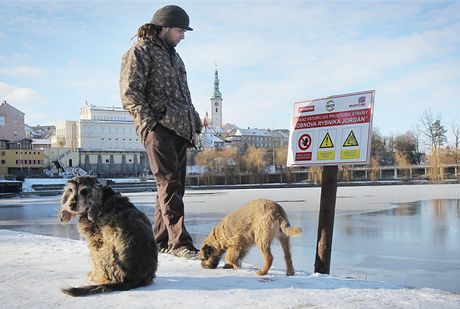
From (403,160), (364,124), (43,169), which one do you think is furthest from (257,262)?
(43,169)

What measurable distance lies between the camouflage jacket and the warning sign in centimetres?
168

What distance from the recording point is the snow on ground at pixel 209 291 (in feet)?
9.60

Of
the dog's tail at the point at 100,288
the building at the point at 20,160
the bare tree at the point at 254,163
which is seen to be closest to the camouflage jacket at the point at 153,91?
the dog's tail at the point at 100,288

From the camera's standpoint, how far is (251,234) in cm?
416

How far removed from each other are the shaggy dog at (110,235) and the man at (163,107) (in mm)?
1304

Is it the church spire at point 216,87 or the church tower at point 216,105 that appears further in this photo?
the church tower at point 216,105

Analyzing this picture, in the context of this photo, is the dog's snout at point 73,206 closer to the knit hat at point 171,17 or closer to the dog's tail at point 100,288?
the dog's tail at point 100,288

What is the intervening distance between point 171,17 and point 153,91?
825 mm

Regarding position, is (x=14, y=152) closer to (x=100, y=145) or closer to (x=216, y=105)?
(x=100, y=145)

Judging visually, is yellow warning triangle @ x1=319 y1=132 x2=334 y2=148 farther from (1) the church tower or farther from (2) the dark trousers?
(1) the church tower

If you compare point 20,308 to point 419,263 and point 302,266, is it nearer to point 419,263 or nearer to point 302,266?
point 302,266

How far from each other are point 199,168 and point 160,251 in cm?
7109

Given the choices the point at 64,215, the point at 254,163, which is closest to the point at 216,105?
the point at 254,163

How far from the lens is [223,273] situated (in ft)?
13.1
